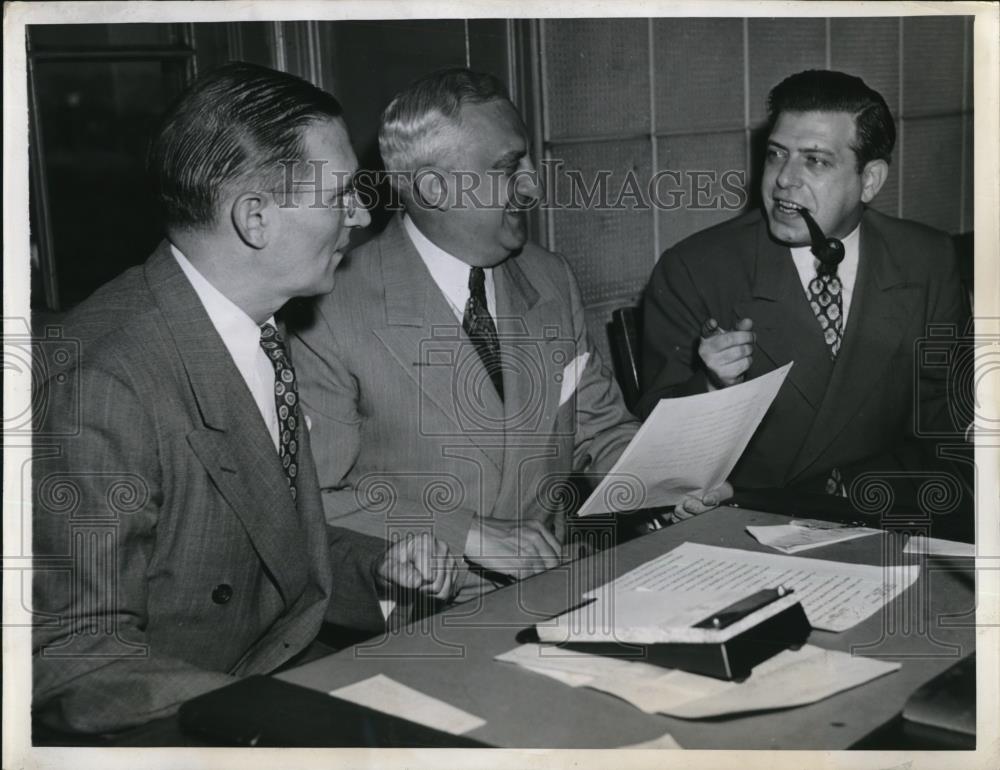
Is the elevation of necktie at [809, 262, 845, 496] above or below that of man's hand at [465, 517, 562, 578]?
above

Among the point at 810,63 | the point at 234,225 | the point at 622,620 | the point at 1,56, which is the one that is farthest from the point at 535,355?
the point at 810,63

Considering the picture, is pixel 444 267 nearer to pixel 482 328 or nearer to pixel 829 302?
pixel 482 328

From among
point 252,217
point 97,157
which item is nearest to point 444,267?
point 252,217

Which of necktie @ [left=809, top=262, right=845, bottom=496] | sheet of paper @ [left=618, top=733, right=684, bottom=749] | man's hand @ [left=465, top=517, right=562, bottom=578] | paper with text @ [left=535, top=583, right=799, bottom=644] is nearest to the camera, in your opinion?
sheet of paper @ [left=618, top=733, right=684, bottom=749]

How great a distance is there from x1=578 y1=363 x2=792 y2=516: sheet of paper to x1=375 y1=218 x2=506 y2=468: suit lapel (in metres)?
0.42

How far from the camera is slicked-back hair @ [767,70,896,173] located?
2691mm

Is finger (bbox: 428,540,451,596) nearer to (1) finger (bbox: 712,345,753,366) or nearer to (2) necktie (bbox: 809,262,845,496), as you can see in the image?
(1) finger (bbox: 712,345,753,366)

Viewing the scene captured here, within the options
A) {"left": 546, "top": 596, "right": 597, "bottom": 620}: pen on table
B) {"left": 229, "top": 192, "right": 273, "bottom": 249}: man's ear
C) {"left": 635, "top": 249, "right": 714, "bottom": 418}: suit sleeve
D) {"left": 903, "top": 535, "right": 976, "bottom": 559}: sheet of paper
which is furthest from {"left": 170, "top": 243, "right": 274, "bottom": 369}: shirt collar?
{"left": 903, "top": 535, "right": 976, "bottom": 559}: sheet of paper

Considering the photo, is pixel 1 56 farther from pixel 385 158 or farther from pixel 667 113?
pixel 667 113

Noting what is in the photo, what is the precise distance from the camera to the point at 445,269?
236 centimetres

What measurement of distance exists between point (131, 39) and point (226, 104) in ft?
2.43

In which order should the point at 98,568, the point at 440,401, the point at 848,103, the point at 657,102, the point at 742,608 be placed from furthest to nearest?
the point at 657,102 → the point at 848,103 → the point at 440,401 → the point at 98,568 → the point at 742,608

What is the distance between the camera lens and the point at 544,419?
2398mm

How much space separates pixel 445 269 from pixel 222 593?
96 cm
